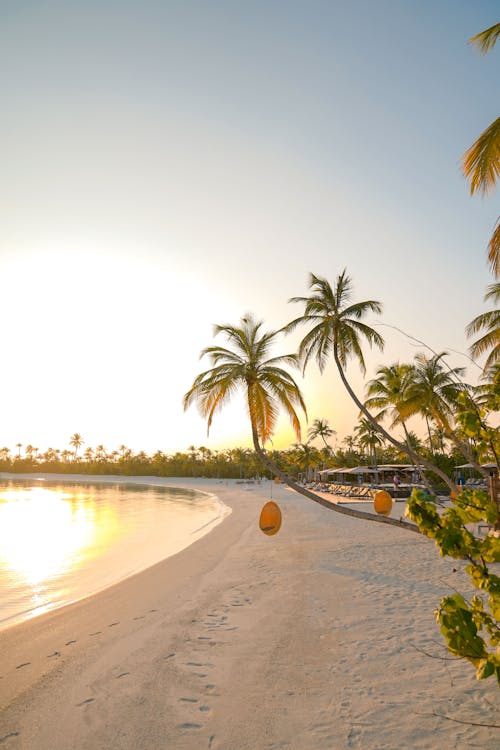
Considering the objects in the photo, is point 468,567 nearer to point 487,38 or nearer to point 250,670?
point 250,670

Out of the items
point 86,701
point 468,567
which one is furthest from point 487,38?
point 86,701

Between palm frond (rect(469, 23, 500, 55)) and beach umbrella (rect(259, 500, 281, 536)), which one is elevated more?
palm frond (rect(469, 23, 500, 55))

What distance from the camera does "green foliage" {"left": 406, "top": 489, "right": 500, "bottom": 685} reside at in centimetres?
254

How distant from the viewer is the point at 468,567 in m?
2.78

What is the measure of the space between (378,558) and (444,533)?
30.6ft

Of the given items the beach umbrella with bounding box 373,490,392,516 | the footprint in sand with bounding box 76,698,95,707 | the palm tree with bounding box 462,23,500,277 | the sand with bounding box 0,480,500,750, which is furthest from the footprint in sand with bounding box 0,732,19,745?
the beach umbrella with bounding box 373,490,392,516

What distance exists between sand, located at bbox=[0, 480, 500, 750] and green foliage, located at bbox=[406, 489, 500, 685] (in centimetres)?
213

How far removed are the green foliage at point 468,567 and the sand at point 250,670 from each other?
7.00 ft

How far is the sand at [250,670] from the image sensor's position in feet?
13.7

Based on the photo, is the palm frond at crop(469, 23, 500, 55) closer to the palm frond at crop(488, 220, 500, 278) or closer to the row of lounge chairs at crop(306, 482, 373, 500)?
the palm frond at crop(488, 220, 500, 278)

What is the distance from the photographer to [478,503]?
301 cm

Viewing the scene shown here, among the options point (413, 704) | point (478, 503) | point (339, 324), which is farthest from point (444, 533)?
point (339, 324)

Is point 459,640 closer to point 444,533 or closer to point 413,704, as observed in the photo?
point 444,533

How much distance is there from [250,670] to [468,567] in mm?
3864
